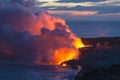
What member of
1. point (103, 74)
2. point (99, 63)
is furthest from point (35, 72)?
point (103, 74)

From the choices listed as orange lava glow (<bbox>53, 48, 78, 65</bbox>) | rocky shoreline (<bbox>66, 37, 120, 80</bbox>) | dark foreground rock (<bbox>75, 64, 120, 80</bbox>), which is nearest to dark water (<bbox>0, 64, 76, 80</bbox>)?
rocky shoreline (<bbox>66, 37, 120, 80</bbox>)

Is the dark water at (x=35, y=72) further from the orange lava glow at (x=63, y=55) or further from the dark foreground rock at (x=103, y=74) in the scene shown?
the orange lava glow at (x=63, y=55)

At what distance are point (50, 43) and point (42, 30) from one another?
10.0 ft

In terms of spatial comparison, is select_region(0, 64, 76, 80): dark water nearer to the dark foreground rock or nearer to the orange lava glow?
the dark foreground rock

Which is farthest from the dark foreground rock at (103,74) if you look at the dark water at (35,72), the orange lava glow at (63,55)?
the orange lava glow at (63,55)

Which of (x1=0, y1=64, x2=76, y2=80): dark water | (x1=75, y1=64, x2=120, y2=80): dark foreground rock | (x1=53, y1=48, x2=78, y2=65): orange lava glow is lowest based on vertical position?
(x1=75, y1=64, x2=120, y2=80): dark foreground rock

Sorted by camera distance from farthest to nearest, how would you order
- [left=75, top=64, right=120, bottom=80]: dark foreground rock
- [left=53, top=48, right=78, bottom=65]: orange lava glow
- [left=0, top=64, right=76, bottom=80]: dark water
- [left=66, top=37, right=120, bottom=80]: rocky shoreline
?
[left=53, top=48, right=78, bottom=65]: orange lava glow < [left=0, top=64, right=76, bottom=80]: dark water < [left=66, top=37, right=120, bottom=80]: rocky shoreline < [left=75, top=64, right=120, bottom=80]: dark foreground rock

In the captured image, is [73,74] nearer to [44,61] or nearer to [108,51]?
[44,61]

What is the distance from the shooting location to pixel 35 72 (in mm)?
57594

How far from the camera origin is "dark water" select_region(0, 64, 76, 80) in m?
52.1

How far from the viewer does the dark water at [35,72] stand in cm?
5206

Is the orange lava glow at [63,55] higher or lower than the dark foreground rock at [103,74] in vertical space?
higher

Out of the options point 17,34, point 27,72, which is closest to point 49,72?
point 27,72

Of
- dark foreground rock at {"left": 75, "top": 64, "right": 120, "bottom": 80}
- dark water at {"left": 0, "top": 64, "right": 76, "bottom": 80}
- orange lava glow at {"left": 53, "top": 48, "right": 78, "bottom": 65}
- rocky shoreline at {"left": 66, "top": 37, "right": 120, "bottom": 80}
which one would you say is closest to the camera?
dark foreground rock at {"left": 75, "top": 64, "right": 120, "bottom": 80}
